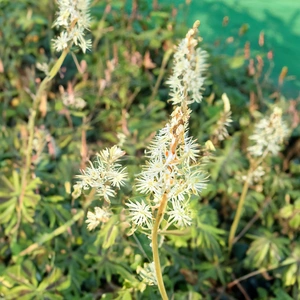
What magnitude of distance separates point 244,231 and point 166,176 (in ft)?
3.78

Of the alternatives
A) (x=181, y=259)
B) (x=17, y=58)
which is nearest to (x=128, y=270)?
(x=181, y=259)

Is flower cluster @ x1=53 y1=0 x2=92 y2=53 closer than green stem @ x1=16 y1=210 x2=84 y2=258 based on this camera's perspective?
Yes

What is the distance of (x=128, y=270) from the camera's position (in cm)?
158

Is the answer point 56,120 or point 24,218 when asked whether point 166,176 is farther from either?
point 56,120

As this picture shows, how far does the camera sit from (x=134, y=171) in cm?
175

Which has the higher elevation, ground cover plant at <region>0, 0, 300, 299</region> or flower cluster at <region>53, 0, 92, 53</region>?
flower cluster at <region>53, 0, 92, 53</region>

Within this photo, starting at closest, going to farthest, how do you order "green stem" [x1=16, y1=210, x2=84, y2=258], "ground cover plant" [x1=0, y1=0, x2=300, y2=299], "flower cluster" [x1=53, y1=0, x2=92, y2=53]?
"ground cover plant" [x1=0, y1=0, x2=300, y2=299] < "flower cluster" [x1=53, y1=0, x2=92, y2=53] < "green stem" [x1=16, y1=210, x2=84, y2=258]

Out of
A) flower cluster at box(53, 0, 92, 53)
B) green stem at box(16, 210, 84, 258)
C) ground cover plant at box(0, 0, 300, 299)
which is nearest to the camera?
ground cover plant at box(0, 0, 300, 299)

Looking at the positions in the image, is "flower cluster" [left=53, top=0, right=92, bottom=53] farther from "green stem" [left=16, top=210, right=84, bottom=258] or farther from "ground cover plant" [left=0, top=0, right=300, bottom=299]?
"green stem" [left=16, top=210, right=84, bottom=258]

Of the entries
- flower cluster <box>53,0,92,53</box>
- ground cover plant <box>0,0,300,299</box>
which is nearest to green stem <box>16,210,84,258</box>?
ground cover plant <box>0,0,300,299</box>

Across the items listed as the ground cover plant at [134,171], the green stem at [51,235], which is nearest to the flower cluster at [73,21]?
the ground cover plant at [134,171]

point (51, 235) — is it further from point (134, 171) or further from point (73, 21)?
point (73, 21)

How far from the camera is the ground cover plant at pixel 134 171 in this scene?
1318 millimetres

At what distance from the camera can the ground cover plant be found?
1318 millimetres
